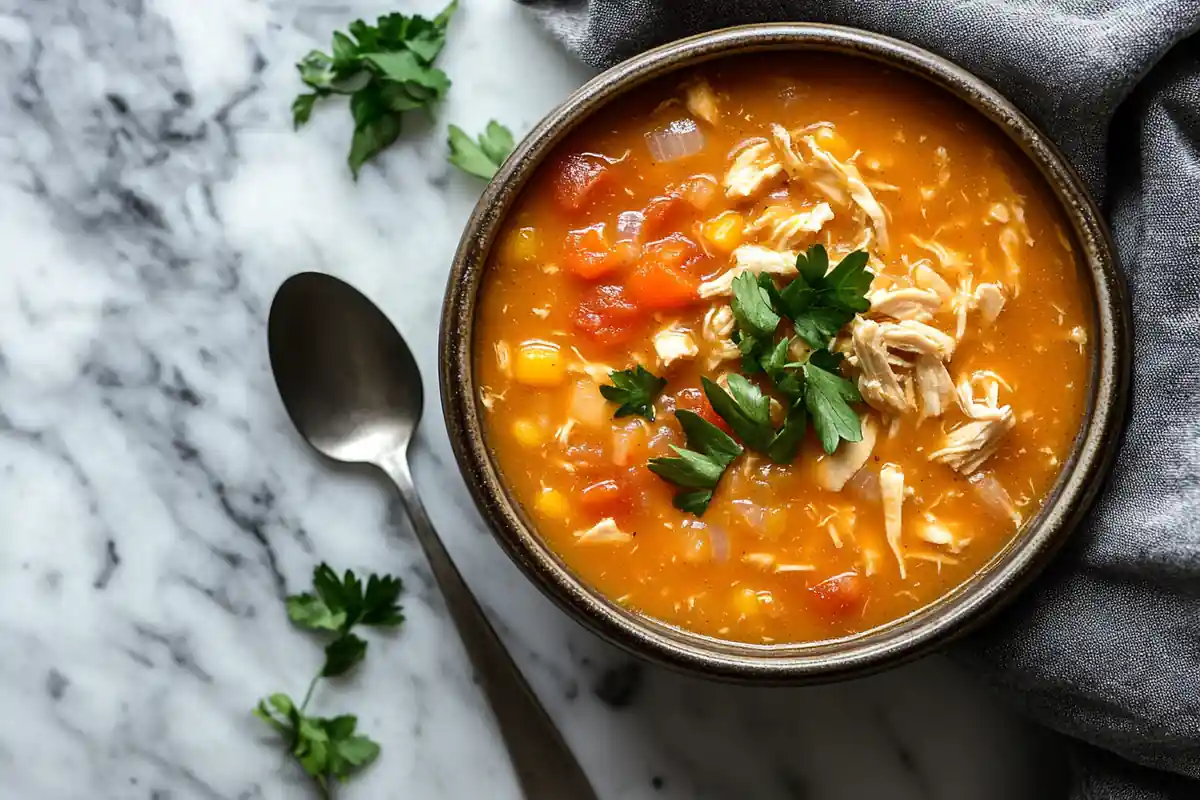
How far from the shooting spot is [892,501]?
2510 millimetres

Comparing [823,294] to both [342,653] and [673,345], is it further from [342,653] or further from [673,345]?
[342,653]

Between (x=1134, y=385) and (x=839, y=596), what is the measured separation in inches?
32.4

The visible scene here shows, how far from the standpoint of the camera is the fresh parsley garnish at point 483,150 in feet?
10.2

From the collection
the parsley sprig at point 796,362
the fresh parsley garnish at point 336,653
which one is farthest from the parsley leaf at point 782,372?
the fresh parsley garnish at point 336,653

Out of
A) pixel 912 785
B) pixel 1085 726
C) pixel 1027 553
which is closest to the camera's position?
pixel 1027 553

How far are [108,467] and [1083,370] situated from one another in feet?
7.80

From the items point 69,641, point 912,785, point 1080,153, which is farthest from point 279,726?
point 1080,153

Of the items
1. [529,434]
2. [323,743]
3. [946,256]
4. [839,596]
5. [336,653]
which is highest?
[946,256]

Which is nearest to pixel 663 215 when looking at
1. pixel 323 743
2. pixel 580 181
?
pixel 580 181

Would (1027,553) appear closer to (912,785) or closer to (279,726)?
(912,785)

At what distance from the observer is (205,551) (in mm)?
3195

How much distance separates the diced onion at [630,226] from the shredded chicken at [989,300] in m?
0.71

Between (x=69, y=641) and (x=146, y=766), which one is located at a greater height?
(x=69, y=641)

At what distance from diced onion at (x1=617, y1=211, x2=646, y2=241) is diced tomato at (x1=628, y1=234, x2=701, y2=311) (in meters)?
0.04
